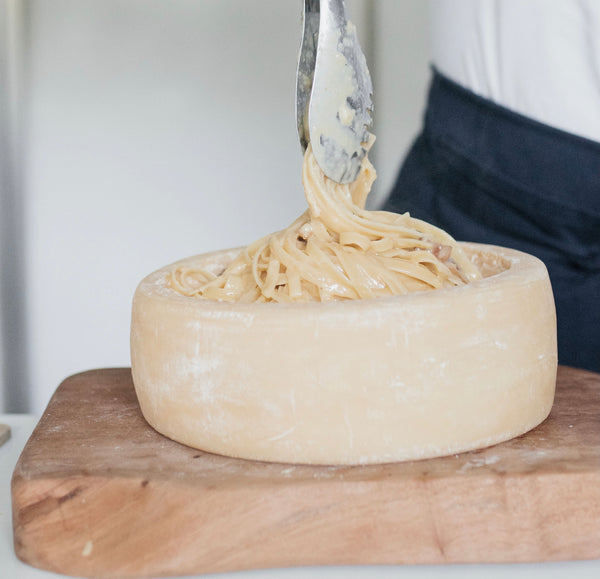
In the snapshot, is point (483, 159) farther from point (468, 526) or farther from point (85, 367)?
point (85, 367)

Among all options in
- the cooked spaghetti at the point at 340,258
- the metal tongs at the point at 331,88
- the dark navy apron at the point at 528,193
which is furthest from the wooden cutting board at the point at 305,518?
the dark navy apron at the point at 528,193

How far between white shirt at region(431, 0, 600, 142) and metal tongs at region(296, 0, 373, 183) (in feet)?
1.31

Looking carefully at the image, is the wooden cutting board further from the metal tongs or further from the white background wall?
the white background wall

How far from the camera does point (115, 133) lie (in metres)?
2.59

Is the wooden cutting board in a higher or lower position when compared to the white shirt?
lower

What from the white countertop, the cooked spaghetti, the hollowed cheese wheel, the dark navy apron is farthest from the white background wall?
the white countertop

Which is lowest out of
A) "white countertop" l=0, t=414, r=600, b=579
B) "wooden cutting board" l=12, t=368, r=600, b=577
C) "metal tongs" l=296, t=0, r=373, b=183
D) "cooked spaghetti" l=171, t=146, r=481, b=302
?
"white countertop" l=0, t=414, r=600, b=579

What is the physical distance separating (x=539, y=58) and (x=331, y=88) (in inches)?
19.5

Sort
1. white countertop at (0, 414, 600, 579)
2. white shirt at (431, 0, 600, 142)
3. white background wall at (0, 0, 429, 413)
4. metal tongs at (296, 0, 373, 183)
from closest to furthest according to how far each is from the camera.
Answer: white countertop at (0, 414, 600, 579)
metal tongs at (296, 0, 373, 183)
white shirt at (431, 0, 600, 142)
white background wall at (0, 0, 429, 413)

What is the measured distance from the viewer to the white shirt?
4.45 feet

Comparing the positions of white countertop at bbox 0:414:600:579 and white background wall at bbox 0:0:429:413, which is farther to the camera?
white background wall at bbox 0:0:429:413

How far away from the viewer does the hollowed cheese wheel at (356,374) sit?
0.93 metres

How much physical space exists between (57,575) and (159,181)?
6.16ft

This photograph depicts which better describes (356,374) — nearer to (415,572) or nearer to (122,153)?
(415,572)
